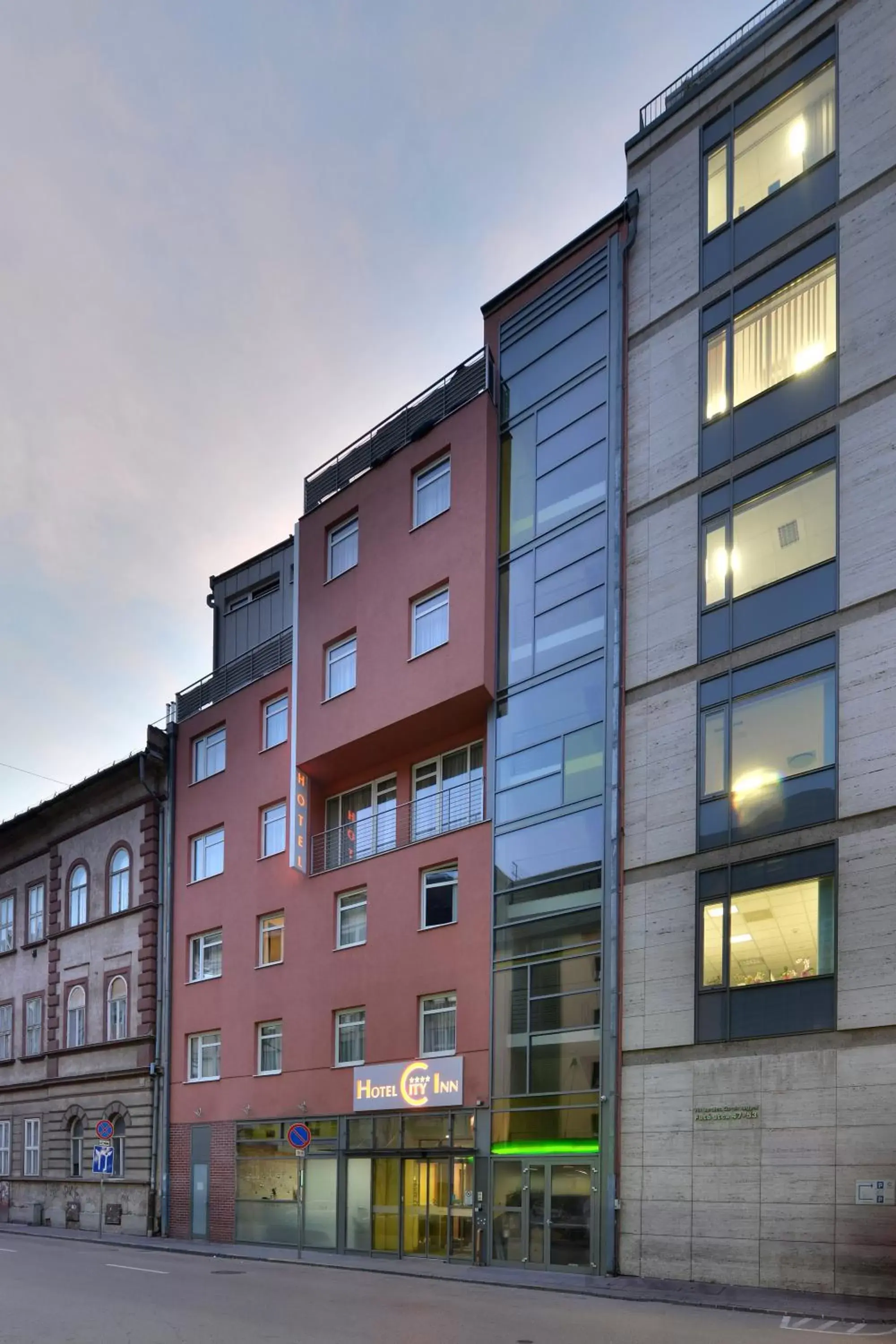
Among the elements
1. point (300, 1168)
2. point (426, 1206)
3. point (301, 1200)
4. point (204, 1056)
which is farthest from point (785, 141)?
point (204, 1056)

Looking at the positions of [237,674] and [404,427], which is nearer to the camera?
[404,427]

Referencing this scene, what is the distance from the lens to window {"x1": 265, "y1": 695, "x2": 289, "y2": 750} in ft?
122

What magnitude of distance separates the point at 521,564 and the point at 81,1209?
2564 centimetres

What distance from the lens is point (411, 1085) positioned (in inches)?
1174

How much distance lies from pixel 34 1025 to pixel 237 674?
55.6ft

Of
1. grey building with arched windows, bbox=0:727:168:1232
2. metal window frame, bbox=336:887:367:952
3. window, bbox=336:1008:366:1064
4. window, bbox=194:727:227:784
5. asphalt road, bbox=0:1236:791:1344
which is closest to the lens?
asphalt road, bbox=0:1236:791:1344

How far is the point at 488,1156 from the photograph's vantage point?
27641 millimetres

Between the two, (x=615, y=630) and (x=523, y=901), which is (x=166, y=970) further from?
(x=615, y=630)

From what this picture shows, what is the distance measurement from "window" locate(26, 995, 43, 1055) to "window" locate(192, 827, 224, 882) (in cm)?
1136

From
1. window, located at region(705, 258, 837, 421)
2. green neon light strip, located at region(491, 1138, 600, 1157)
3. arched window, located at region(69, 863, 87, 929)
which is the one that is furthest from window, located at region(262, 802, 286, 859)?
window, located at region(705, 258, 837, 421)

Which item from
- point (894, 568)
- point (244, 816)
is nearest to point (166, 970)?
point (244, 816)

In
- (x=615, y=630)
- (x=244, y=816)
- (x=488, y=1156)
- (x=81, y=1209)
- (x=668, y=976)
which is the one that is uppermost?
(x=615, y=630)

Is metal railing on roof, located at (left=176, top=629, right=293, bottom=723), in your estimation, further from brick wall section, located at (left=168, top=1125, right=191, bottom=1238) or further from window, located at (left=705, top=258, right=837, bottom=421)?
window, located at (left=705, top=258, right=837, bottom=421)

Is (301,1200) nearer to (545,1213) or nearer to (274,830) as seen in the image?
(545,1213)
